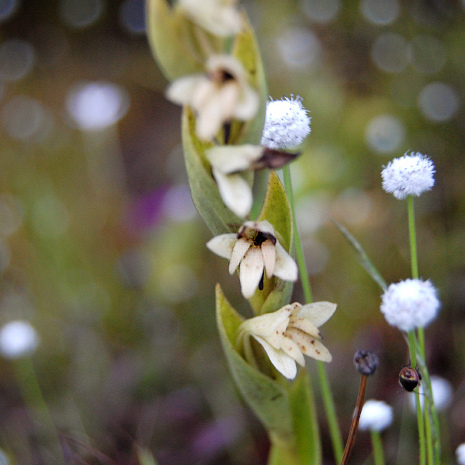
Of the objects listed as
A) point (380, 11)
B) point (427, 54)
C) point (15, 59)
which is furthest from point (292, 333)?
point (15, 59)

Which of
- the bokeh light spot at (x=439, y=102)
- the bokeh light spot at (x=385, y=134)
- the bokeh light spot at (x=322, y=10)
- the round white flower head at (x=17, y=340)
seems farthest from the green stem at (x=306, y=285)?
the bokeh light spot at (x=322, y=10)

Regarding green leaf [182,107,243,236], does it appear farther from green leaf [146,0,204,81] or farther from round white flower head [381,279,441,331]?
round white flower head [381,279,441,331]

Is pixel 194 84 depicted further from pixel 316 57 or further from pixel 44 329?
pixel 316 57

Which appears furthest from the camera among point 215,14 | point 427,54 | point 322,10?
point 322,10

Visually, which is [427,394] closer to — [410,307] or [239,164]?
[410,307]

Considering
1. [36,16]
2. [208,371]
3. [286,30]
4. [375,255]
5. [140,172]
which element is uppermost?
[36,16]

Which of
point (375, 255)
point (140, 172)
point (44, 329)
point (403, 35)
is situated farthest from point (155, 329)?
point (403, 35)

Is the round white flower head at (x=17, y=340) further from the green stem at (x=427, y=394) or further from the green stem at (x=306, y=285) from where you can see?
the green stem at (x=427, y=394)

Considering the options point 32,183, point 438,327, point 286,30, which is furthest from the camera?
point 286,30
